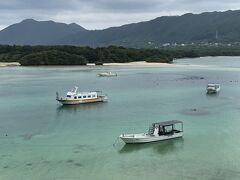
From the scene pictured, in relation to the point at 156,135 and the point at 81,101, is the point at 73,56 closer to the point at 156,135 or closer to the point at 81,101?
the point at 81,101

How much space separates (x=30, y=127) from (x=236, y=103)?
25653mm

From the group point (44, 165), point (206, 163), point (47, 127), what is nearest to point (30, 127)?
point (47, 127)

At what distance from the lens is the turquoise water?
23938 millimetres

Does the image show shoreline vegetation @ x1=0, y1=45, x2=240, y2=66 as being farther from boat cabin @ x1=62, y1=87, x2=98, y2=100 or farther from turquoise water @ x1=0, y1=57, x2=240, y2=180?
boat cabin @ x1=62, y1=87, x2=98, y2=100

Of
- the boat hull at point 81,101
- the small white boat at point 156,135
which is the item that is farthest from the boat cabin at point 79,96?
the small white boat at point 156,135

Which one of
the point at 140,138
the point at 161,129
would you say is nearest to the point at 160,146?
the point at 140,138

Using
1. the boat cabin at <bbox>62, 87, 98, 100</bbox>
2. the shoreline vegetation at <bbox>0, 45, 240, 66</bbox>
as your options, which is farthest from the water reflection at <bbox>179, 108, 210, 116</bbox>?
the shoreline vegetation at <bbox>0, 45, 240, 66</bbox>

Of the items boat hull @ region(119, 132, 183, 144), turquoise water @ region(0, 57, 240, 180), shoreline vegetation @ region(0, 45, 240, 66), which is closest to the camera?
turquoise water @ region(0, 57, 240, 180)

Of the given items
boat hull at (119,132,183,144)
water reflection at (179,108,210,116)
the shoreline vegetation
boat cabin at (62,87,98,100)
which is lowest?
water reflection at (179,108,210,116)

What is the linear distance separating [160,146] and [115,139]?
3708 millimetres

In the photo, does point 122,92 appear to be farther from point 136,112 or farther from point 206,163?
point 206,163

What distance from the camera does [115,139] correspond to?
31094 mm

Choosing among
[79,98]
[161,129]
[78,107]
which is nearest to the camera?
[161,129]

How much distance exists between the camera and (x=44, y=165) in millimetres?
24922
